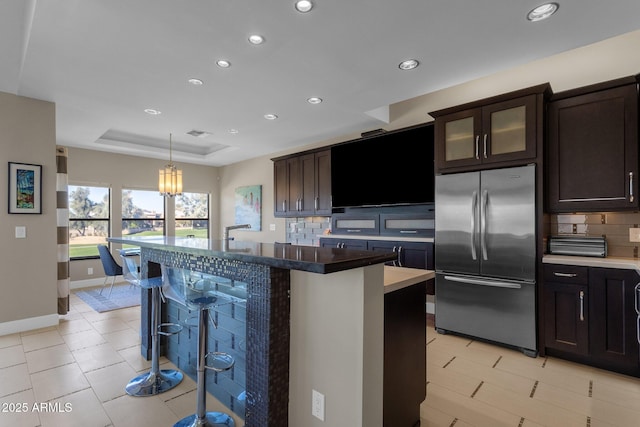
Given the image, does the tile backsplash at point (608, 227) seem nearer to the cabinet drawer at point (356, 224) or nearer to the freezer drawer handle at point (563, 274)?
the freezer drawer handle at point (563, 274)

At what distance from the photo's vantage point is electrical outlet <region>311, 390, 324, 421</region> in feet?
4.84

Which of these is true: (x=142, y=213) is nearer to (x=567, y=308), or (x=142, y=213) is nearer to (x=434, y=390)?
(x=434, y=390)

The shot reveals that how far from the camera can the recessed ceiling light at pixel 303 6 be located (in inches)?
76.0

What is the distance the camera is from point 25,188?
3.52 m

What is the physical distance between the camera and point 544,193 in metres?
2.90

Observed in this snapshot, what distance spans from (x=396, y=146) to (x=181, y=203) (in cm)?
536

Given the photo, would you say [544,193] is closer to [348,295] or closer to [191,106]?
[348,295]

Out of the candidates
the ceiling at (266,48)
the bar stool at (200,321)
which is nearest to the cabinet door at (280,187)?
the ceiling at (266,48)

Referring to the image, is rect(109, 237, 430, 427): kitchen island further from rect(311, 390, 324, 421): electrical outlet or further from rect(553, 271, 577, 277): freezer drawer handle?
rect(553, 271, 577, 277): freezer drawer handle

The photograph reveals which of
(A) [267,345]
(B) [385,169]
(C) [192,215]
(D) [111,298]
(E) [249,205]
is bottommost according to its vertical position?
(D) [111,298]

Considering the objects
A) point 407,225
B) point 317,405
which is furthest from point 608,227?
point 317,405

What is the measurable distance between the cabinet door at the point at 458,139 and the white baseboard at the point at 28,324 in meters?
4.82

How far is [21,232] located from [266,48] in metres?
3.51

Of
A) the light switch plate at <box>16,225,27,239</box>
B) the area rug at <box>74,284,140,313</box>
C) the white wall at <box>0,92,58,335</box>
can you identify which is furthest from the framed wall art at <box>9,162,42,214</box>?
the area rug at <box>74,284,140,313</box>
